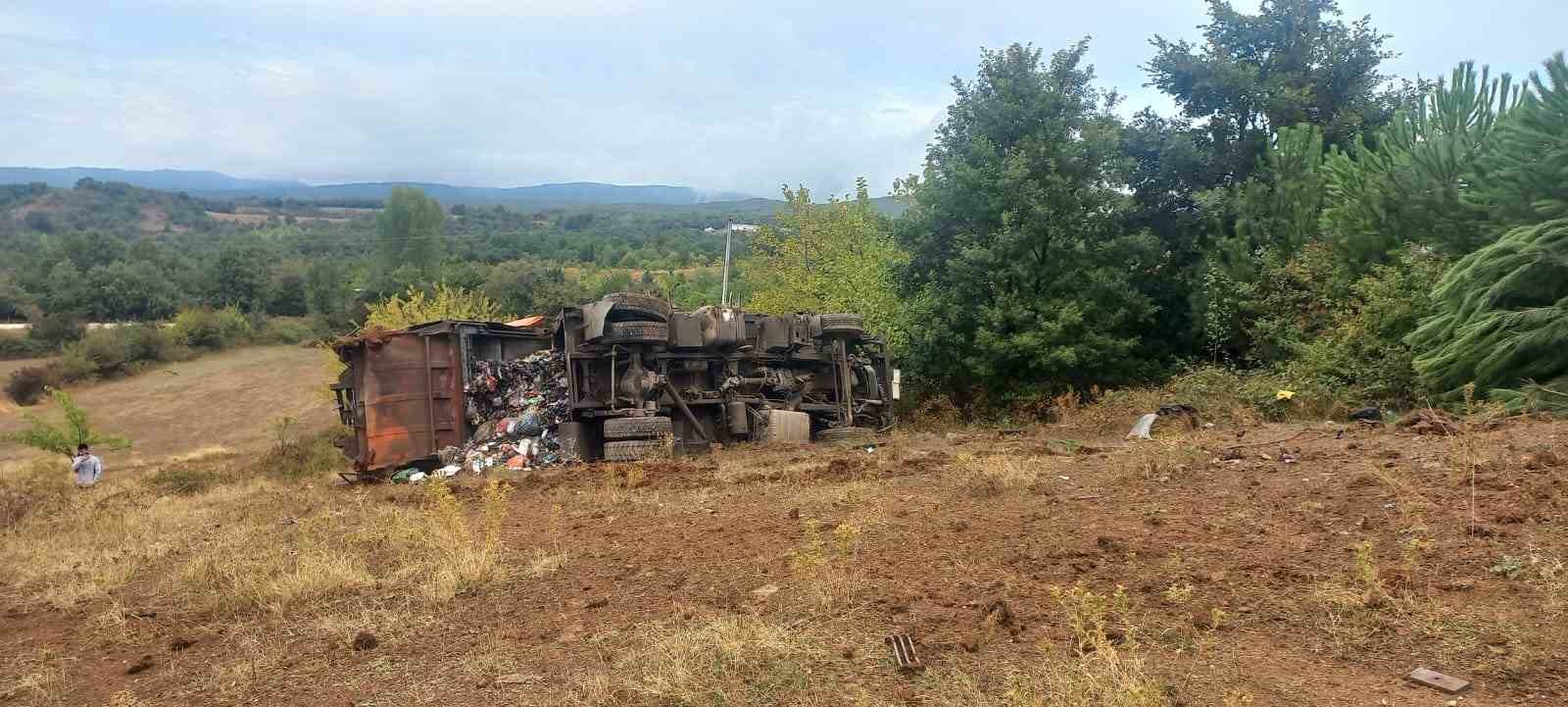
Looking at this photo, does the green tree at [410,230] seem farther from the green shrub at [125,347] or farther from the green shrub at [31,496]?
the green shrub at [31,496]

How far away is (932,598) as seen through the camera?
203 inches

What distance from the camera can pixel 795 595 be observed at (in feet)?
17.6

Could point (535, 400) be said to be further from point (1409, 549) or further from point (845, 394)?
point (1409, 549)

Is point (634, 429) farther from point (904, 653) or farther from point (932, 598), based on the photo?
point (904, 653)

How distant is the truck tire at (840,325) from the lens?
17281 mm

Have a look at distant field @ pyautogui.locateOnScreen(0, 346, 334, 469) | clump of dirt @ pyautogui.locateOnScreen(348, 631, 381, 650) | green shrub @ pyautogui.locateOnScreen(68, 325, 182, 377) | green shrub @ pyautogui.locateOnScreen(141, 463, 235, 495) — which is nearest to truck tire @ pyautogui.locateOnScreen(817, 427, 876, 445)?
green shrub @ pyautogui.locateOnScreen(141, 463, 235, 495)

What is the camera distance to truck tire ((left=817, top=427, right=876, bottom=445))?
50.8 feet

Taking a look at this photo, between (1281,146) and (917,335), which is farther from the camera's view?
(917,335)

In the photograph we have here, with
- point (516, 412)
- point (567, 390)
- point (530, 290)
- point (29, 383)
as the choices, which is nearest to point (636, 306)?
point (567, 390)

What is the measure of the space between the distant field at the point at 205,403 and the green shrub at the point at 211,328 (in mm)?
1234

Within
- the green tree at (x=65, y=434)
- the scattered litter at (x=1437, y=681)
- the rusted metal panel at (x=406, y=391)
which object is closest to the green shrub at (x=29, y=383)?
the green tree at (x=65, y=434)

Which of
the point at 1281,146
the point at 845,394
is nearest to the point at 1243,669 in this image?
the point at 845,394

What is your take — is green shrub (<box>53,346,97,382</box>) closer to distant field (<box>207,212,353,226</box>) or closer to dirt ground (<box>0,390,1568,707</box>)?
dirt ground (<box>0,390,1568,707</box>)

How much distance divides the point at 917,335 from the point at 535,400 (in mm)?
10166
